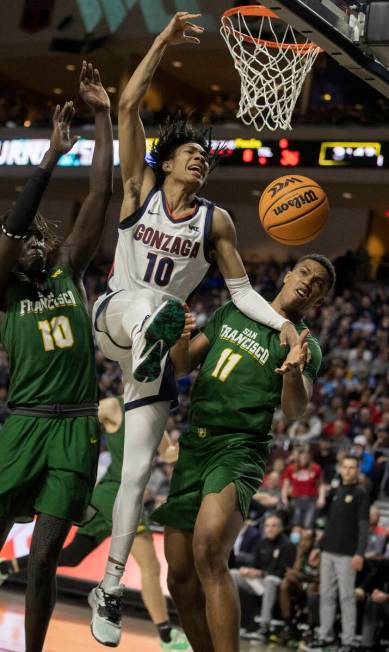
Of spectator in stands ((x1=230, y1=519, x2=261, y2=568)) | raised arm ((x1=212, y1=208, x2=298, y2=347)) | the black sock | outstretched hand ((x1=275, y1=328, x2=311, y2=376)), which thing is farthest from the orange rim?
spectator in stands ((x1=230, y1=519, x2=261, y2=568))

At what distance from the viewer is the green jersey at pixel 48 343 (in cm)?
553

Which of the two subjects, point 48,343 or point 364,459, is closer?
point 48,343

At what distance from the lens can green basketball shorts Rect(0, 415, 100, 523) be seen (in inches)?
212

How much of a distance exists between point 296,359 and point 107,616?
1547 mm

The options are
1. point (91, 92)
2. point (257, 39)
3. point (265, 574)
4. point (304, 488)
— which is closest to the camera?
point (91, 92)

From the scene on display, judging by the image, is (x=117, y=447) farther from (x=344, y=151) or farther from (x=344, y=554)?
(x=344, y=151)

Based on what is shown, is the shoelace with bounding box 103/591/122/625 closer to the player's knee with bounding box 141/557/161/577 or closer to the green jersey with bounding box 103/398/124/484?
the green jersey with bounding box 103/398/124/484

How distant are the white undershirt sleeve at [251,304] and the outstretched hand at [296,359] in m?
0.37

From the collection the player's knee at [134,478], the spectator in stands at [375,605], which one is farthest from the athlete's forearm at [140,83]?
the spectator in stands at [375,605]

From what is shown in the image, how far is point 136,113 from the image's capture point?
217 inches

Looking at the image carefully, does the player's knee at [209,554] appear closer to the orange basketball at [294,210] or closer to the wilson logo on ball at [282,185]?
the orange basketball at [294,210]

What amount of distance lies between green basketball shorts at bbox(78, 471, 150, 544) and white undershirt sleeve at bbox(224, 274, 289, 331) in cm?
417

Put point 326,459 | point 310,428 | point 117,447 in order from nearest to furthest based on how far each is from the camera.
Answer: point 117,447
point 326,459
point 310,428

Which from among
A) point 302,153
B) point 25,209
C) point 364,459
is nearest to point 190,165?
point 25,209
